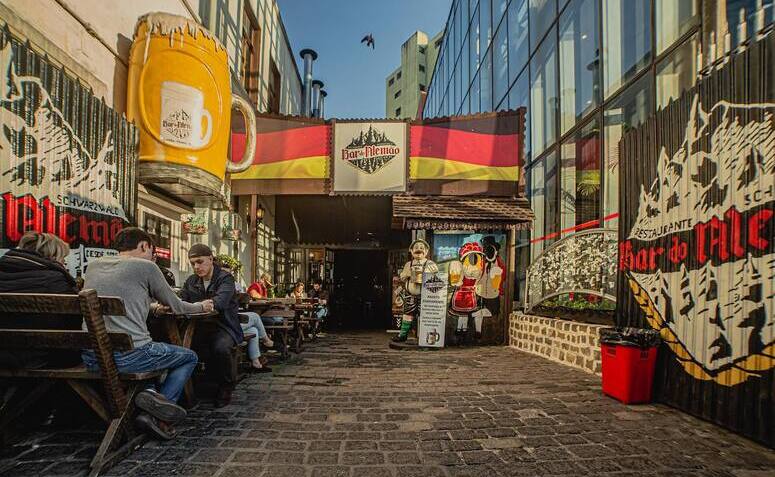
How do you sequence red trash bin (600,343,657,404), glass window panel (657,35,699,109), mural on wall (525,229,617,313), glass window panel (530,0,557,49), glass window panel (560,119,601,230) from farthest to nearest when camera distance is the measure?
1. glass window panel (530,0,557,49)
2. glass window panel (560,119,601,230)
3. mural on wall (525,229,617,313)
4. glass window panel (657,35,699,109)
5. red trash bin (600,343,657,404)

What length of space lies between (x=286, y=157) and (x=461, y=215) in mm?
4004

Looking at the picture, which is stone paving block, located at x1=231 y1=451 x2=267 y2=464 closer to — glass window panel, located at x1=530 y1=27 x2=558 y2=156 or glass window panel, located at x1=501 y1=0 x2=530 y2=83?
glass window panel, located at x1=530 y1=27 x2=558 y2=156

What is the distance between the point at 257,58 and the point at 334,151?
4356mm

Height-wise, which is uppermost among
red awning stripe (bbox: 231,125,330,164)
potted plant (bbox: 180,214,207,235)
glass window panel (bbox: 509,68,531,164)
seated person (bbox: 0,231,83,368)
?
glass window panel (bbox: 509,68,531,164)

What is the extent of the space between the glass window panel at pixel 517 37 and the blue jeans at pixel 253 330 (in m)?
9.89

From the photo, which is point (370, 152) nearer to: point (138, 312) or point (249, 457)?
point (138, 312)

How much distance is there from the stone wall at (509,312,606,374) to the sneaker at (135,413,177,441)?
5.06m

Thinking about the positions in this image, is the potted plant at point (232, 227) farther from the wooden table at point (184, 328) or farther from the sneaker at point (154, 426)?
the sneaker at point (154, 426)

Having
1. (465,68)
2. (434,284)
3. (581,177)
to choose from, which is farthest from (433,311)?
(465,68)

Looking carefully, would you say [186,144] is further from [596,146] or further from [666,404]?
[596,146]

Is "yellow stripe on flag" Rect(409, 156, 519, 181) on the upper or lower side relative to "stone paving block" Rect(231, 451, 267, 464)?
upper

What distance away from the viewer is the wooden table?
367cm

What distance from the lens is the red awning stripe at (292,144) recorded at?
923cm

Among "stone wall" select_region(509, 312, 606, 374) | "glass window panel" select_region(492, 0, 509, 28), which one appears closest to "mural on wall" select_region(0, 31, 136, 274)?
"stone wall" select_region(509, 312, 606, 374)
